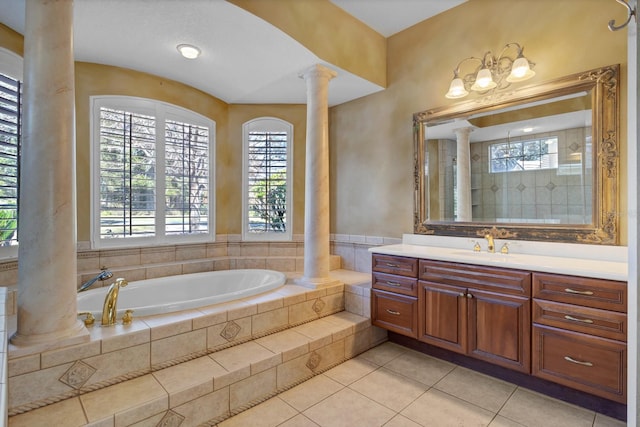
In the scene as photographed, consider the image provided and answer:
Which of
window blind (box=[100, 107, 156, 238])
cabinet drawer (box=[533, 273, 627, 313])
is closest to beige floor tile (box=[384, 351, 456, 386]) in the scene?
cabinet drawer (box=[533, 273, 627, 313])

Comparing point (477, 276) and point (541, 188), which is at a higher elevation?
point (541, 188)

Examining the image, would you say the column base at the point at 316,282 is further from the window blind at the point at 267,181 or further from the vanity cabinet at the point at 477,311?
the window blind at the point at 267,181

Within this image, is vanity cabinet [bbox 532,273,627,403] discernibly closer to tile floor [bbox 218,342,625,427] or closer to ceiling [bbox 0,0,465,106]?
tile floor [bbox 218,342,625,427]

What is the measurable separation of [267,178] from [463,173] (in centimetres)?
229

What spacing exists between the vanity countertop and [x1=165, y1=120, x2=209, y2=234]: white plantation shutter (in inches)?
91.0

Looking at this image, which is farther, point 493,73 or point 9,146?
point 493,73

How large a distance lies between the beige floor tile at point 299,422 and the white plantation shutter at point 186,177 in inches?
96.9

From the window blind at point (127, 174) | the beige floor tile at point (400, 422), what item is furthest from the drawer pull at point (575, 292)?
the window blind at point (127, 174)

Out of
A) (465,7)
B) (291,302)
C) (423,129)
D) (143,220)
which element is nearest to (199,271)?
(143,220)

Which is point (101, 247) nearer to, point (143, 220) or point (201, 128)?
point (143, 220)

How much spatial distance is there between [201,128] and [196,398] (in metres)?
2.99

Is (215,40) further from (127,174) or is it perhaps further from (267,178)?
(267,178)

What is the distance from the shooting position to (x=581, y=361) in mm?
1816

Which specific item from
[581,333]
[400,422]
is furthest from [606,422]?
[400,422]
